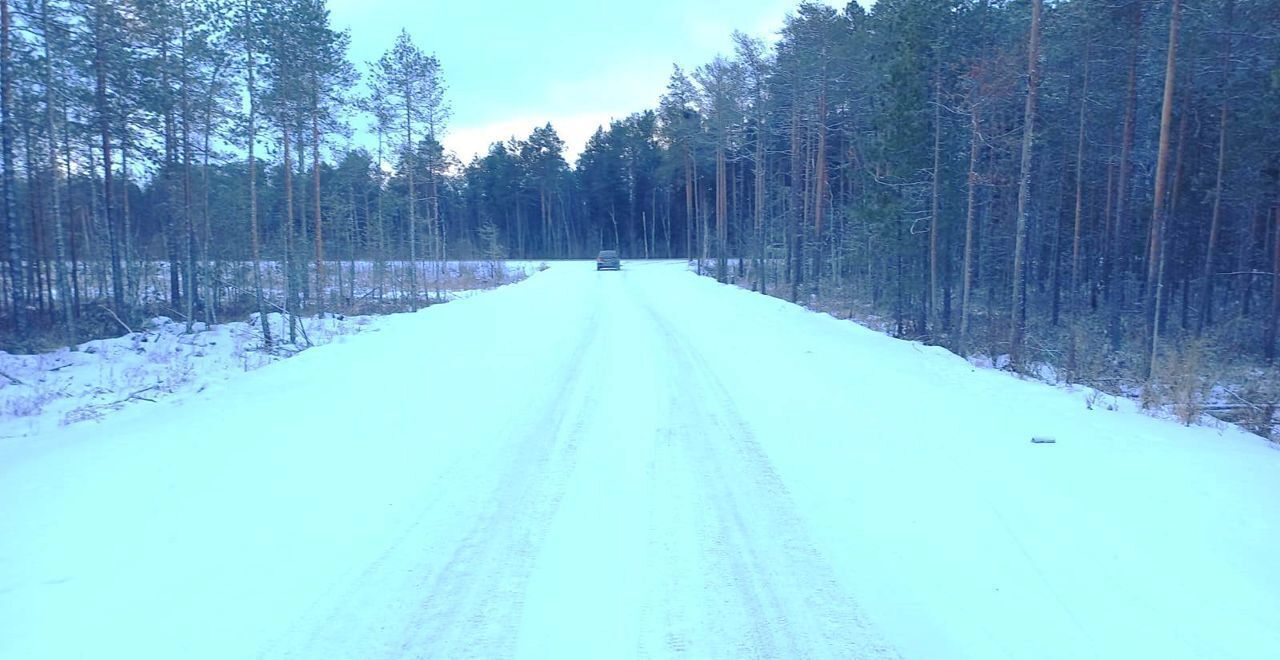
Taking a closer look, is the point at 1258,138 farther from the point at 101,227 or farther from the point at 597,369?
the point at 101,227

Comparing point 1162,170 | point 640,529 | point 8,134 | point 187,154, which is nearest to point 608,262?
point 187,154

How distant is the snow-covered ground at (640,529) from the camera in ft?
13.1

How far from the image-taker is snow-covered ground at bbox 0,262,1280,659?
13.1ft

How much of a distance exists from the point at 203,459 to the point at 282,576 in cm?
317

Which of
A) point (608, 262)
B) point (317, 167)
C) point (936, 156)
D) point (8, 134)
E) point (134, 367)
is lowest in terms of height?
point (134, 367)

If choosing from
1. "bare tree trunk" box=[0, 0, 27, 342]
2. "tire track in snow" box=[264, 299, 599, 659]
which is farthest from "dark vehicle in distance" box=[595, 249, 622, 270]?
"tire track in snow" box=[264, 299, 599, 659]

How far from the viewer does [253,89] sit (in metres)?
21.7

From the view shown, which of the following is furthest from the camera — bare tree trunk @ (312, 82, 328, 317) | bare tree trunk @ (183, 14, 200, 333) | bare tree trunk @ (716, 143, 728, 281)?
bare tree trunk @ (716, 143, 728, 281)

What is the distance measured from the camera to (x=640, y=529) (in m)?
5.38

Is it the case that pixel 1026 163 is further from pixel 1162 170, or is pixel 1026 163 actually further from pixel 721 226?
pixel 721 226

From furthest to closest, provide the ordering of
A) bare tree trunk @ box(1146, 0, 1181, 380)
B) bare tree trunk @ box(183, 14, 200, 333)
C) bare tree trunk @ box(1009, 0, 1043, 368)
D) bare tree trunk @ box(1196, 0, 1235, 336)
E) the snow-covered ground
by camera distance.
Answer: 1. bare tree trunk @ box(183, 14, 200, 333)
2. bare tree trunk @ box(1196, 0, 1235, 336)
3. bare tree trunk @ box(1146, 0, 1181, 380)
4. bare tree trunk @ box(1009, 0, 1043, 368)
5. the snow-covered ground

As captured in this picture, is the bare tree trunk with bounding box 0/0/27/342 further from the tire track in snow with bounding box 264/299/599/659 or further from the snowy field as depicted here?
the tire track in snow with bounding box 264/299/599/659

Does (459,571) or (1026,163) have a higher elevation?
(1026,163)

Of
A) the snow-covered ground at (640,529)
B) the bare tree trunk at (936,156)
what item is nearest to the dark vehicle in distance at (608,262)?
the bare tree trunk at (936,156)
